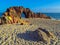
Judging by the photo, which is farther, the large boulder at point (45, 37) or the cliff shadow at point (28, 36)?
the cliff shadow at point (28, 36)

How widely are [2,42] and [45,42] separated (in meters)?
2.42

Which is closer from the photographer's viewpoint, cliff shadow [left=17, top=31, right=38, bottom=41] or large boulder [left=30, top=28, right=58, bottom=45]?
large boulder [left=30, top=28, right=58, bottom=45]

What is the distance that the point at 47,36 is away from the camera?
1267 centimetres

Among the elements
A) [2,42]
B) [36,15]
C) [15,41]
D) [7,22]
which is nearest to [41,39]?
[15,41]

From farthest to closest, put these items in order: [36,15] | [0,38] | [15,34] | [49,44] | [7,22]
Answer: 1. [36,15]
2. [7,22]
3. [15,34]
4. [0,38]
5. [49,44]

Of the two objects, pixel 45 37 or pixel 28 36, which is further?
pixel 28 36

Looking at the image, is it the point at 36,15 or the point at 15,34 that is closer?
the point at 15,34

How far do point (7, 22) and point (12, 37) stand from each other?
7008 mm

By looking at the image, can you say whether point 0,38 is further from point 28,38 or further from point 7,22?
point 7,22

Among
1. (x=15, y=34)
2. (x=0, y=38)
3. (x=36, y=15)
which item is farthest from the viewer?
(x=36, y=15)

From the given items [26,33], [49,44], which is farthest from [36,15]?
[49,44]

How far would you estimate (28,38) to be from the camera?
1260cm

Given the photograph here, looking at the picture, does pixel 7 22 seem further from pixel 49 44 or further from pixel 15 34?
pixel 49 44

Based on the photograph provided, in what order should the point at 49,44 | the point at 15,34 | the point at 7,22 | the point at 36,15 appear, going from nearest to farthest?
the point at 49,44 → the point at 15,34 → the point at 7,22 → the point at 36,15
